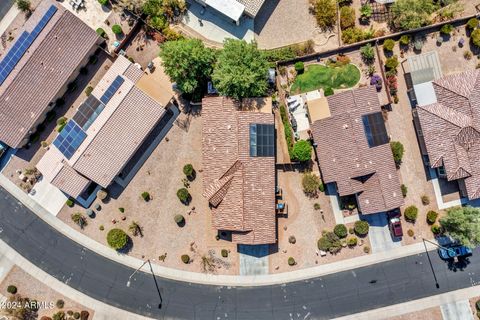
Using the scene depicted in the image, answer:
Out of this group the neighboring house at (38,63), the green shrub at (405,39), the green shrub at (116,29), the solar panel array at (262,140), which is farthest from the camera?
the green shrub at (116,29)

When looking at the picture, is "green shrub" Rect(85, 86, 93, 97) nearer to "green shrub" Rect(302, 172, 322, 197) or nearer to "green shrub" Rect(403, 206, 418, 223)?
"green shrub" Rect(302, 172, 322, 197)

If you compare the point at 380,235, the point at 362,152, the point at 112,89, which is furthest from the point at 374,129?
the point at 112,89

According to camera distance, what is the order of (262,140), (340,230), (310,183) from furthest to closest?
(310,183)
(340,230)
(262,140)

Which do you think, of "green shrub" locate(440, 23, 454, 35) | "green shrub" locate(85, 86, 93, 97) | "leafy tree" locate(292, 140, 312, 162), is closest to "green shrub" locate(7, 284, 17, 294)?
"green shrub" locate(85, 86, 93, 97)

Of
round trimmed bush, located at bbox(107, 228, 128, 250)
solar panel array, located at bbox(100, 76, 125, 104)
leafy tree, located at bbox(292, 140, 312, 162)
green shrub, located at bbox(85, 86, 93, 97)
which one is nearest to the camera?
solar panel array, located at bbox(100, 76, 125, 104)

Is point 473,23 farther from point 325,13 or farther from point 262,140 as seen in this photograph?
point 262,140

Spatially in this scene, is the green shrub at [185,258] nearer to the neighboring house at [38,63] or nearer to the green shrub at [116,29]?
the neighboring house at [38,63]

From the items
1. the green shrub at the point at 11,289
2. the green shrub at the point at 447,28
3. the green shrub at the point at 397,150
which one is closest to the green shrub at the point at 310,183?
the green shrub at the point at 397,150
